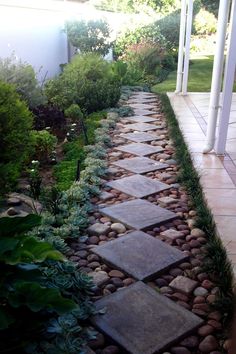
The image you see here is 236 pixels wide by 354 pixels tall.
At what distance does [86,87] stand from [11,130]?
319 cm

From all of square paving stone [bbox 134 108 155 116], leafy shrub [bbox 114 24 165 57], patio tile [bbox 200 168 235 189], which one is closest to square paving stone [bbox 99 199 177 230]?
patio tile [bbox 200 168 235 189]

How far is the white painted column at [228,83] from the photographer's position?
365 cm

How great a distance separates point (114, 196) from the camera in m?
3.43

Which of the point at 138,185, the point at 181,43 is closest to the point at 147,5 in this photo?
the point at 181,43

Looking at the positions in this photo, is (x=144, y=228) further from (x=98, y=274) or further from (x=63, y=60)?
(x=63, y=60)

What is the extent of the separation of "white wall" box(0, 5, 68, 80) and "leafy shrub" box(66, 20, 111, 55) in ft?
1.02

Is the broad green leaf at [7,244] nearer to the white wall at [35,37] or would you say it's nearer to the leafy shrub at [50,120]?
the leafy shrub at [50,120]

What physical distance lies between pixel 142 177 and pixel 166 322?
2.07 meters

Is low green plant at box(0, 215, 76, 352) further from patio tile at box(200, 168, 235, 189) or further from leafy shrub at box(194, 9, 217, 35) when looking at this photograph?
leafy shrub at box(194, 9, 217, 35)

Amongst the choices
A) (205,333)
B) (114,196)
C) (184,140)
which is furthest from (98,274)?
(184,140)

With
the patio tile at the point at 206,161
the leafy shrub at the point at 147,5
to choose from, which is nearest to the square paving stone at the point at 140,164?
the patio tile at the point at 206,161

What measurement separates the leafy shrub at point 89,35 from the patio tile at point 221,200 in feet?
23.3

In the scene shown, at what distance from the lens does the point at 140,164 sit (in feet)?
13.8

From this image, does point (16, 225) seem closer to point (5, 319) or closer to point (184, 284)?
point (5, 319)
